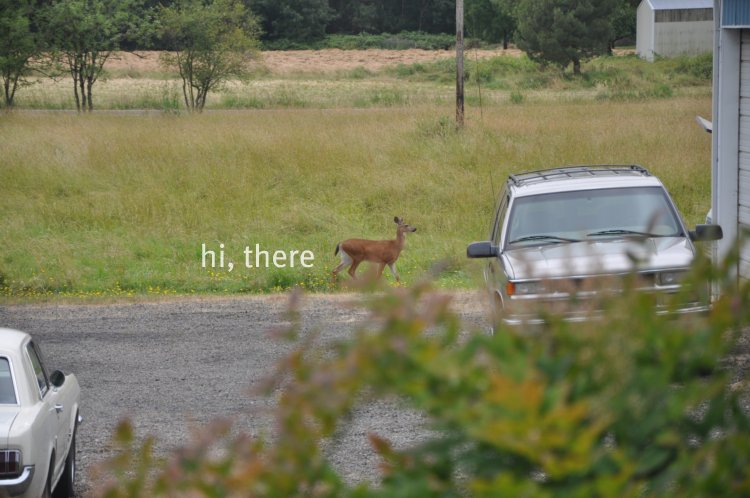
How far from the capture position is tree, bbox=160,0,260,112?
104ft

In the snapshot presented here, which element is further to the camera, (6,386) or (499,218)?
(499,218)

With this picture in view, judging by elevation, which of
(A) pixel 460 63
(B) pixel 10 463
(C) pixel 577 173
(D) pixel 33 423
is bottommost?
(B) pixel 10 463

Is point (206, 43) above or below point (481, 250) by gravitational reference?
above

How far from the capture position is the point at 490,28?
253 ft

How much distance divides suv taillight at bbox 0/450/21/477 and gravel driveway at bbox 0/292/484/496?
1.13m

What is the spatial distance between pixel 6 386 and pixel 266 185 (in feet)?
47.1

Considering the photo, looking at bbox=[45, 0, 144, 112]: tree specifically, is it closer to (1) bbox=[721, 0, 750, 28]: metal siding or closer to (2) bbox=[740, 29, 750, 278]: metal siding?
(1) bbox=[721, 0, 750, 28]: metal siding

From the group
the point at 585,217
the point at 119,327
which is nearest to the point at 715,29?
the point at 585,217

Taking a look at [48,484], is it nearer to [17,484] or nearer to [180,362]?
[17,484]

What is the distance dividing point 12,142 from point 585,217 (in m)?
16.9

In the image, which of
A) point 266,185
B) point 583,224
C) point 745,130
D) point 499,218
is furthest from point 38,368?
point 266,185

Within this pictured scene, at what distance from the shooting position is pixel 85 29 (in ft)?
99.3

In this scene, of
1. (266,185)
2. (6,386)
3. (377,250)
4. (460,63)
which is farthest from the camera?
(460,63)

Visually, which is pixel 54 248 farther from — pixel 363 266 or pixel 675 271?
pixel 675 271
